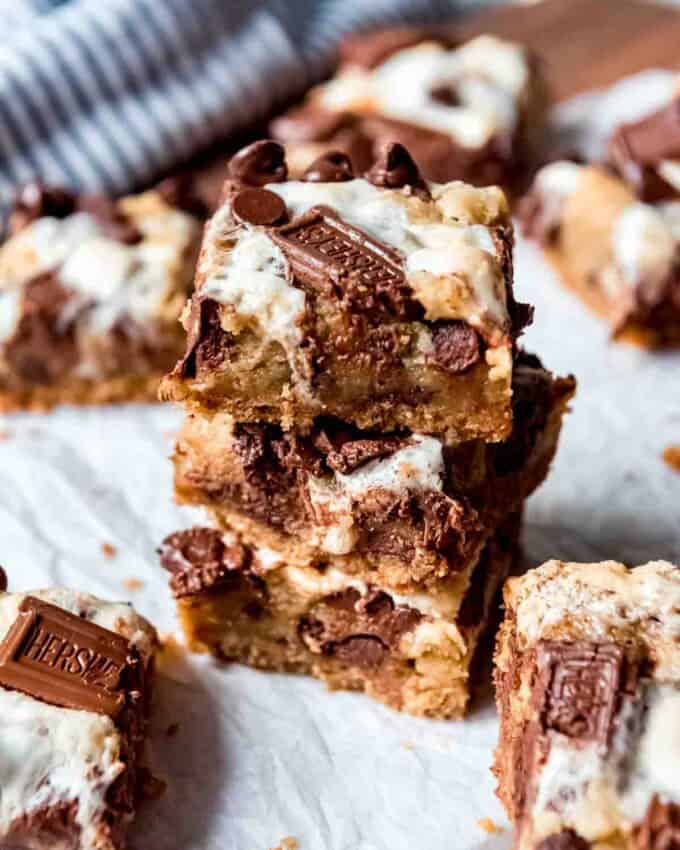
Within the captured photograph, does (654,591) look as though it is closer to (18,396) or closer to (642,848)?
(642,848)

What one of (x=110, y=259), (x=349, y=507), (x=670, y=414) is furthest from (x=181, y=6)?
(x=349, y=507)

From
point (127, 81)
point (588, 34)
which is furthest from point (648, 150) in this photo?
point (127, 81)

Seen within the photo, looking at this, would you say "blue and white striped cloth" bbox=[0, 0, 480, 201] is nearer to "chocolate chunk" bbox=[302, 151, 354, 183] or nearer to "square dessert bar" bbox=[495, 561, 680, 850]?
"chocolate chunk" bbox=[302, 151, 354, 183]

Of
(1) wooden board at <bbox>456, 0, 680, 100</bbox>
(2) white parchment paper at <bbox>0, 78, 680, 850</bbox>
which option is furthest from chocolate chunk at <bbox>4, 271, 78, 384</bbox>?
(1) wooden board at <bbox>456, 0, 680, 100</bbox>

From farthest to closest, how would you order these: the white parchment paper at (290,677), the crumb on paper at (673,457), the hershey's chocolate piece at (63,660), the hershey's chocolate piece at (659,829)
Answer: the crumb on paper at (673,457)
the white parchment paper at (290,677)
the hershey's chocolate piece at (63,660)
the hershey's chocolate piece at (659,829)

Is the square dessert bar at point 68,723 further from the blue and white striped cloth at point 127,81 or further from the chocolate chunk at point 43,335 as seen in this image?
the blue and white striped cloth at point 127,81

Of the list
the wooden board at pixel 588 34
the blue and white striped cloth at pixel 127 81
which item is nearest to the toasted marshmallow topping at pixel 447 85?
the blue and white striped cloth at pixel 127 81

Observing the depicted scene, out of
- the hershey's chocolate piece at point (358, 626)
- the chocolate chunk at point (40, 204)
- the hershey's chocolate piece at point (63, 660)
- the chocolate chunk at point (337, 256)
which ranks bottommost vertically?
the hershey's chocolate piece at point (358, 626)
